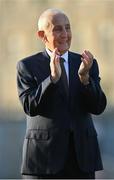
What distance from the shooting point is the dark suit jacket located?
8.19 feet

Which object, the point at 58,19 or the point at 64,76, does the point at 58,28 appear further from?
the point at 64,76

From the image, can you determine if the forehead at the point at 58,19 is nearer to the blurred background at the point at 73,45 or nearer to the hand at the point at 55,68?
the hand at the point at 55,68

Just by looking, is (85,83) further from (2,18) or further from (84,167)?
(2,18)

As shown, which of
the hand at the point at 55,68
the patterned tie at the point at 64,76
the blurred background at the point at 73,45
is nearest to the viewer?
the hand at the point at 55,68

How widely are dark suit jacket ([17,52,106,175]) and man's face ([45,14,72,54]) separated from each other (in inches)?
4.4

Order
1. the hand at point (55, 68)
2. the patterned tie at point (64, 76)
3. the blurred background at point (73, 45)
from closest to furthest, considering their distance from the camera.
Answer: the hand at point (55, 68) → the patterned tie at point (64, 76) → the blurred background at point (73, 45)

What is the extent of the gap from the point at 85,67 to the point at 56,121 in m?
0.24

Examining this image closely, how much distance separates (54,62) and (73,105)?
20 cm

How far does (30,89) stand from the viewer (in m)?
2.53

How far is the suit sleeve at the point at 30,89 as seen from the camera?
2.46 meters

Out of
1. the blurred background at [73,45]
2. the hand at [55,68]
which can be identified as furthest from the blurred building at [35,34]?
the hand at [55,68]

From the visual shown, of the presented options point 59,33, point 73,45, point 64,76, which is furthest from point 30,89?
point 73,45

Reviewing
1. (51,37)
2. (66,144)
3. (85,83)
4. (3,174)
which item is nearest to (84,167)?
(66,144)

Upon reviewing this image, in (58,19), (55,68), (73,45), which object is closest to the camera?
(55,68)
